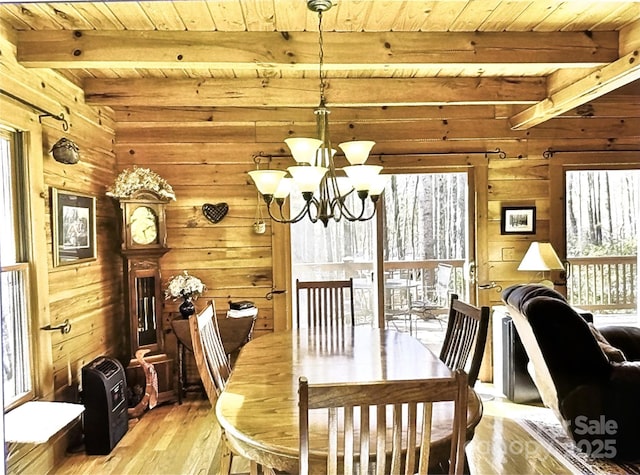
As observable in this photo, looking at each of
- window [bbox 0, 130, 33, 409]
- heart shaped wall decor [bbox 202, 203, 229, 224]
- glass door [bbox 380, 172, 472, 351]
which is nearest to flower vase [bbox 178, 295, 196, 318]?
heart shaped wall decor [bbox 202, 203, 229, 224]

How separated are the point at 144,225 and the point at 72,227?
2.16ft

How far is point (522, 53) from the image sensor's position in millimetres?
2859

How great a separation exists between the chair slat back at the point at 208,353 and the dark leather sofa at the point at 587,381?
174cm

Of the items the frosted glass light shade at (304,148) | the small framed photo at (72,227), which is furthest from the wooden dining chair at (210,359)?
the small framed photo at (72,227)

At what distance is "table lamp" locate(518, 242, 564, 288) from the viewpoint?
13.1 ft

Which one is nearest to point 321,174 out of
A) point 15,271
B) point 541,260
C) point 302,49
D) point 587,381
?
point 302,49

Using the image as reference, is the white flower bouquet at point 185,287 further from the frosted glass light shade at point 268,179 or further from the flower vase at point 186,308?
the frosted glass light shade at point 268,179

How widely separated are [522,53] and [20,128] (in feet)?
9.42

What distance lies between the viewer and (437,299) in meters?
4.55

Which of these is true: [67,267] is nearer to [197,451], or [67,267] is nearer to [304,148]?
[197,451]

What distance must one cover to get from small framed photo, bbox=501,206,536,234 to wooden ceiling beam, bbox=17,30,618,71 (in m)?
1.66

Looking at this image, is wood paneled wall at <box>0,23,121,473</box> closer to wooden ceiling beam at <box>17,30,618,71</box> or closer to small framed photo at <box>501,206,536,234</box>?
wooden ceiling beam at <box>17,30,618,71</box>

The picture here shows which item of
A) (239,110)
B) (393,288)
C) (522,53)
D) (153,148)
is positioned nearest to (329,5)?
(522,53)

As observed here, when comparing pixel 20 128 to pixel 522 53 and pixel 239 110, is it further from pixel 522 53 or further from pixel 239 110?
pixel 522 53
